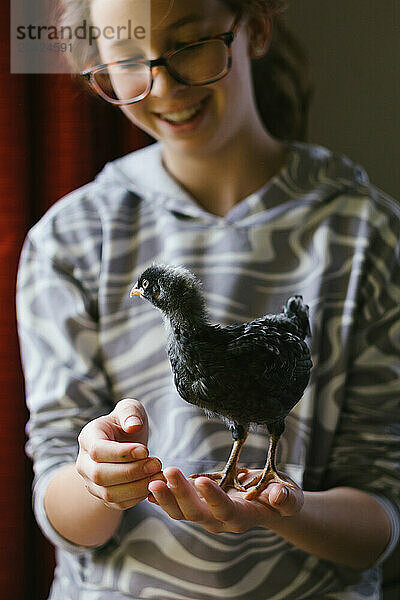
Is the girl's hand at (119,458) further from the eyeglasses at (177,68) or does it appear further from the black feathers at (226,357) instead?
the eyeglasses at (177,68)

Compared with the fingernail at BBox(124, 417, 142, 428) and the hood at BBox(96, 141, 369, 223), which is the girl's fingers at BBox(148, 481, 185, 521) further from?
the hood at BBox(96, 141, 369, 223)

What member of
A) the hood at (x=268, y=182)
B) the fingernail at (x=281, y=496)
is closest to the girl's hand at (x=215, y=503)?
the fingernail at (x=281, y=496)

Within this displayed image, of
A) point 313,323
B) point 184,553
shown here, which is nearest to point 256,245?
point 313,323

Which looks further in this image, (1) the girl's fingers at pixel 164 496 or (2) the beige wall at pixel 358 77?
(2) the beige wall at pixel 358 77

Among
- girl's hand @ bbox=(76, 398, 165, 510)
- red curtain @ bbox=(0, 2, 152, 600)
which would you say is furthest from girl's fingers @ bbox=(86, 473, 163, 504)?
red curtain @ bbox=(0, 2, 152, 600)

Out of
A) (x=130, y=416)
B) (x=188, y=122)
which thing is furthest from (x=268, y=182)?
(x=130, y=416)

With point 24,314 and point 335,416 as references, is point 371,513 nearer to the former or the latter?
point 335,416
